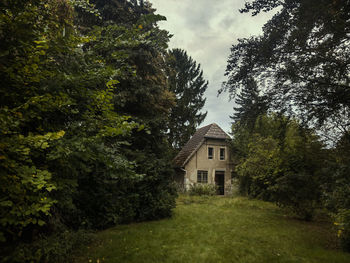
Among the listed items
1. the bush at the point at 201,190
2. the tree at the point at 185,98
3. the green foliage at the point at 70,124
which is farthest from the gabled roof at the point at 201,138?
the green foliage at the point at 70,124

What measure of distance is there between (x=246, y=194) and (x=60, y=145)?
60.4ft

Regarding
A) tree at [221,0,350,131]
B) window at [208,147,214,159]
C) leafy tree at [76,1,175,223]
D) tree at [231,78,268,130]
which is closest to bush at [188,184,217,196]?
window at [208,147,214,159]

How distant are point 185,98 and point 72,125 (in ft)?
89.8

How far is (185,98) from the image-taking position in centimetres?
3034

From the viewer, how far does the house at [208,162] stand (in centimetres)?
2039

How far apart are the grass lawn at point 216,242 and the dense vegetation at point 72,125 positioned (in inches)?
37.1

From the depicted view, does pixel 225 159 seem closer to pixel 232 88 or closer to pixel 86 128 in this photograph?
pixel 232 88

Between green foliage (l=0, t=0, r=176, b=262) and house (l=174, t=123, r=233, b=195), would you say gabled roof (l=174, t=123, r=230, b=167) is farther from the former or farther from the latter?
green foliage (l=0, t=0, r=176, b=262)

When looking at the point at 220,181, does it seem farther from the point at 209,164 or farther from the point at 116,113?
the point at 116,113

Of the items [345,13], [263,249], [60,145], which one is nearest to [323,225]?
[263,249]

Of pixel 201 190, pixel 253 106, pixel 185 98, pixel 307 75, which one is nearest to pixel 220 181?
pixel 201 190

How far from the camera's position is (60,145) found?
114 inches

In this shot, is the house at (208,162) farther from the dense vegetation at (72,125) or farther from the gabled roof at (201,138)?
the dense vegetation at (72,125)

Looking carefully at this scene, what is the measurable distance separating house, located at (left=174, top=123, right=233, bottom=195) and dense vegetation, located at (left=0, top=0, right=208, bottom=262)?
32.9ft
